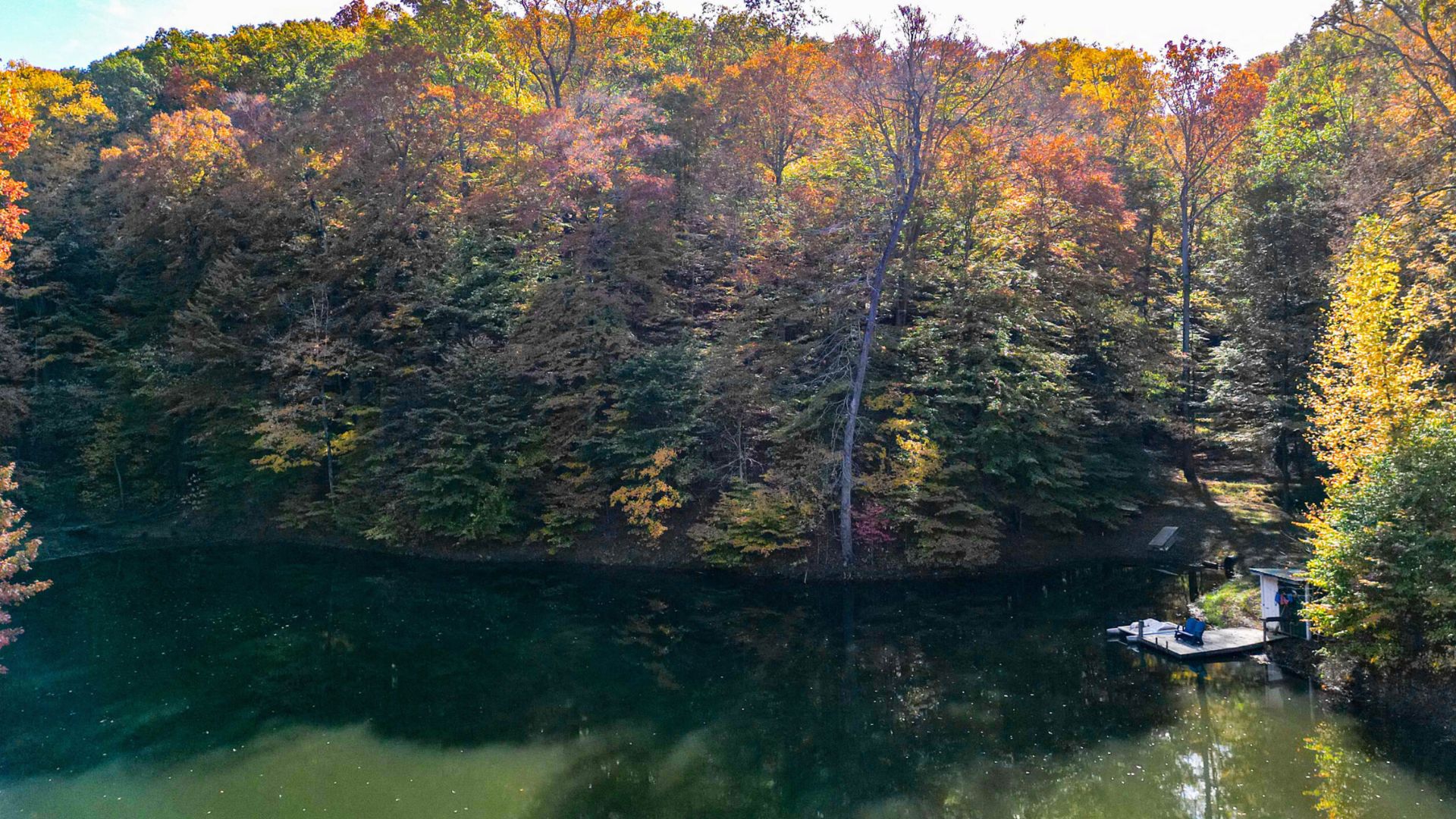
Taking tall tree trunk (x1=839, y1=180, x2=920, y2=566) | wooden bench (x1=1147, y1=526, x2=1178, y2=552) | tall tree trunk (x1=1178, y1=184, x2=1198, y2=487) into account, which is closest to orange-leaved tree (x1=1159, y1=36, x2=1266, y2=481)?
tall tree trunk (x1=1178, y1=184, x2=1198, y2=487)

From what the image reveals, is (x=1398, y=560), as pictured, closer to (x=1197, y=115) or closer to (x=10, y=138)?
(x=1197, y=115)

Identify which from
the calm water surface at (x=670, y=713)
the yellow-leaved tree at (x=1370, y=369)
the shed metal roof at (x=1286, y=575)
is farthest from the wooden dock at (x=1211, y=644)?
the yellow-leaved tree at (x=1370, y=369)

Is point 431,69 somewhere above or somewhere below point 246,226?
above

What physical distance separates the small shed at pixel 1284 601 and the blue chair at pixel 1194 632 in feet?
3.80

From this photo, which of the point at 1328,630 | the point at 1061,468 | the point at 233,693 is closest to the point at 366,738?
the point at 233,693

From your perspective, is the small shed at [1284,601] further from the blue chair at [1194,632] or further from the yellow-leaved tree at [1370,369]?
the yellow-leaved tree at [1370,369]

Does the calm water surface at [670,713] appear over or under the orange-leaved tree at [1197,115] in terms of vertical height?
under

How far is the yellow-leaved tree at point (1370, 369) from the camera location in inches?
546

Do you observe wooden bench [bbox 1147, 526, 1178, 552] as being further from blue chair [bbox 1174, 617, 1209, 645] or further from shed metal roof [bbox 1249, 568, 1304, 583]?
blue chair [bbox 1174, 617, 1209, 645]

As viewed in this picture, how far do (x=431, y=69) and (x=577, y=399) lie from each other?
17.5 m

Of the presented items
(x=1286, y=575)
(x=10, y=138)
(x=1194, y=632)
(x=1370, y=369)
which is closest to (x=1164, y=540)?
(x=1194, y=632)

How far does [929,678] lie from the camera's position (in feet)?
52.0

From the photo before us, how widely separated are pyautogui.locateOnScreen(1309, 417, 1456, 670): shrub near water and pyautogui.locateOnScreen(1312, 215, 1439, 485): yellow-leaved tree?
19.0 inches

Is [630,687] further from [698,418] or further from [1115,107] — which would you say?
[1115,107]
